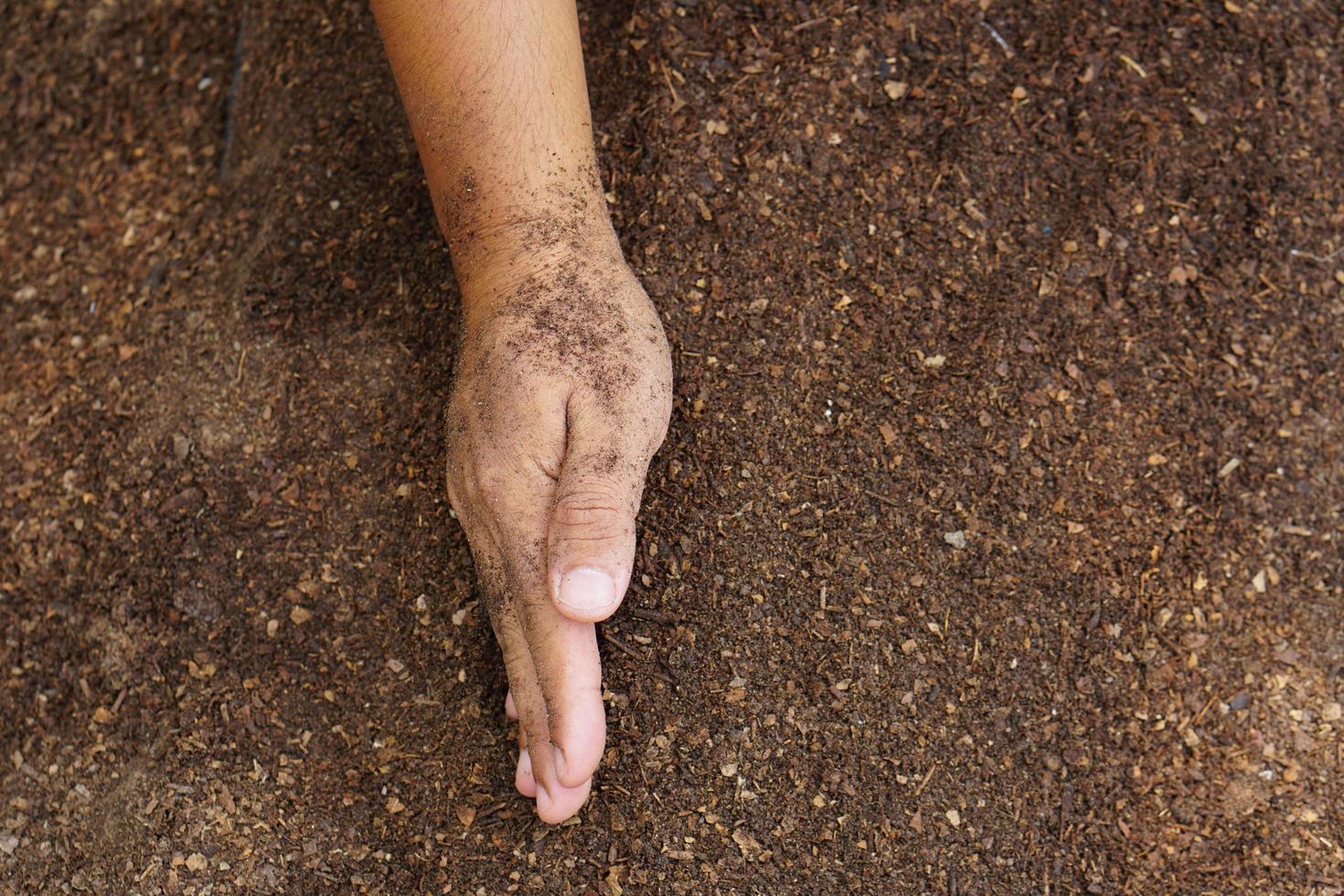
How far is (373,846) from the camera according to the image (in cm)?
152

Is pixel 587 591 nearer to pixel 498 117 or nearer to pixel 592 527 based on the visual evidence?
pixel 592 527

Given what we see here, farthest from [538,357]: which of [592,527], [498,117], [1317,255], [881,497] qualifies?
[1317,255]

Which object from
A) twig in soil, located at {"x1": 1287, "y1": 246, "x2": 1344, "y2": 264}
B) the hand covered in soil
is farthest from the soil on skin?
the hand covered in soil

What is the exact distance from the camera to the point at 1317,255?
1.79 metres

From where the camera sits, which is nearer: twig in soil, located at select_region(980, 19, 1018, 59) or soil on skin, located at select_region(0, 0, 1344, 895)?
soil on skin, located at select_region(0, 0, 1344, 895)

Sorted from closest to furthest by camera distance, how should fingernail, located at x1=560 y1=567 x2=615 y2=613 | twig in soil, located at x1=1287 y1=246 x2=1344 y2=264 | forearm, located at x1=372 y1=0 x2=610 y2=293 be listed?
fingernail, located at x1=560 y1=567 x2=615 y2=613
forearm, located at x1=372 y1=0 x2=610 y2=293
twig in soil, located at x1=1287 y1=246 x2=1344 y2=264

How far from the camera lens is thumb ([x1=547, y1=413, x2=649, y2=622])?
4.50ft

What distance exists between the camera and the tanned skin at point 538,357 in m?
1.41

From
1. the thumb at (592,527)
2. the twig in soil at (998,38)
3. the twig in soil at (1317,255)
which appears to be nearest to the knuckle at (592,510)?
the thumb at (592,527)

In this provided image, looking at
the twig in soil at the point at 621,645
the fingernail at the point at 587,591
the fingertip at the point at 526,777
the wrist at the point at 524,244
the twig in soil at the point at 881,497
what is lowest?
the fingertip at the point at 526,777

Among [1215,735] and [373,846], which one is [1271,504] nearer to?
[1215,735]

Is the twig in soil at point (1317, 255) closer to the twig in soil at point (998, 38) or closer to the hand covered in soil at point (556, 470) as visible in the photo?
the twig in soil at point (998, 38)

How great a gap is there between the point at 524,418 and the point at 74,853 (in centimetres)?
96

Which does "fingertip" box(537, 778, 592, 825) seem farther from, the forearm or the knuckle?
the forearm
